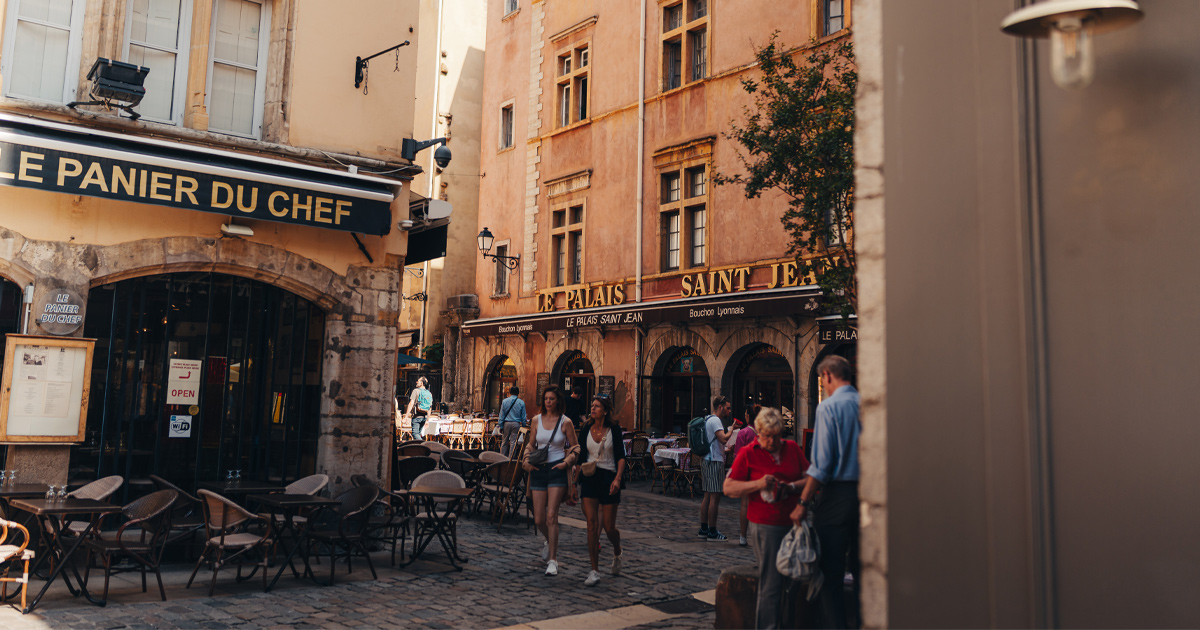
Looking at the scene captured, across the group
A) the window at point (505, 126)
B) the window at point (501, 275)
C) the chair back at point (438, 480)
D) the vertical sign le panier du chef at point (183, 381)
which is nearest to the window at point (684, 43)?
the window at point (505, 126)

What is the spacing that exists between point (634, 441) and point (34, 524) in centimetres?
974

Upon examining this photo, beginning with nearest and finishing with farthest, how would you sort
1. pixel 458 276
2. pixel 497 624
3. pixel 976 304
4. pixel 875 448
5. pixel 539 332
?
pixel 976 304, pixel 875 448, pixel 497 624, pixel 539 332, pixel 458 276

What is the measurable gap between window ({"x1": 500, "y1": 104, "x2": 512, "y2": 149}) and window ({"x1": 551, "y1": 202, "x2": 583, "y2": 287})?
344 cm

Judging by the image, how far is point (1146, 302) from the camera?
112 inches

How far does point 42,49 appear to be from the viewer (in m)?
7.21

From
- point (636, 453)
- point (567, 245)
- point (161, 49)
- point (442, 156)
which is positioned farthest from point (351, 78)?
point (567, 245)

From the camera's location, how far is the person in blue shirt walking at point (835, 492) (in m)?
4.57

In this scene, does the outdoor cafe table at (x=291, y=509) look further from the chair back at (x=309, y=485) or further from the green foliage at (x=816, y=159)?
the green foliage at (x=816, y=159)

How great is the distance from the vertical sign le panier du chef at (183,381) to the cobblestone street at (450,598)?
144cm

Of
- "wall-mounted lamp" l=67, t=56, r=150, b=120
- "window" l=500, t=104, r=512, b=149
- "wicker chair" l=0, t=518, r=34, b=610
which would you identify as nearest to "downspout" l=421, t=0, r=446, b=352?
"window" l=500, t=104, r=512, b=149

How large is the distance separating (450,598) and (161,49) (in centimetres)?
549

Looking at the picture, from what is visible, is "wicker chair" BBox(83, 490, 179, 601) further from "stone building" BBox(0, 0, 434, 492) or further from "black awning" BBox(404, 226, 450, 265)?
"black awning" BBox(404, 226, 450, 265)

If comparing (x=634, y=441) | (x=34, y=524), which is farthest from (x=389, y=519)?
(x=634, y=441)

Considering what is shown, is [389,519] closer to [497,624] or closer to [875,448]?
[497,624]
